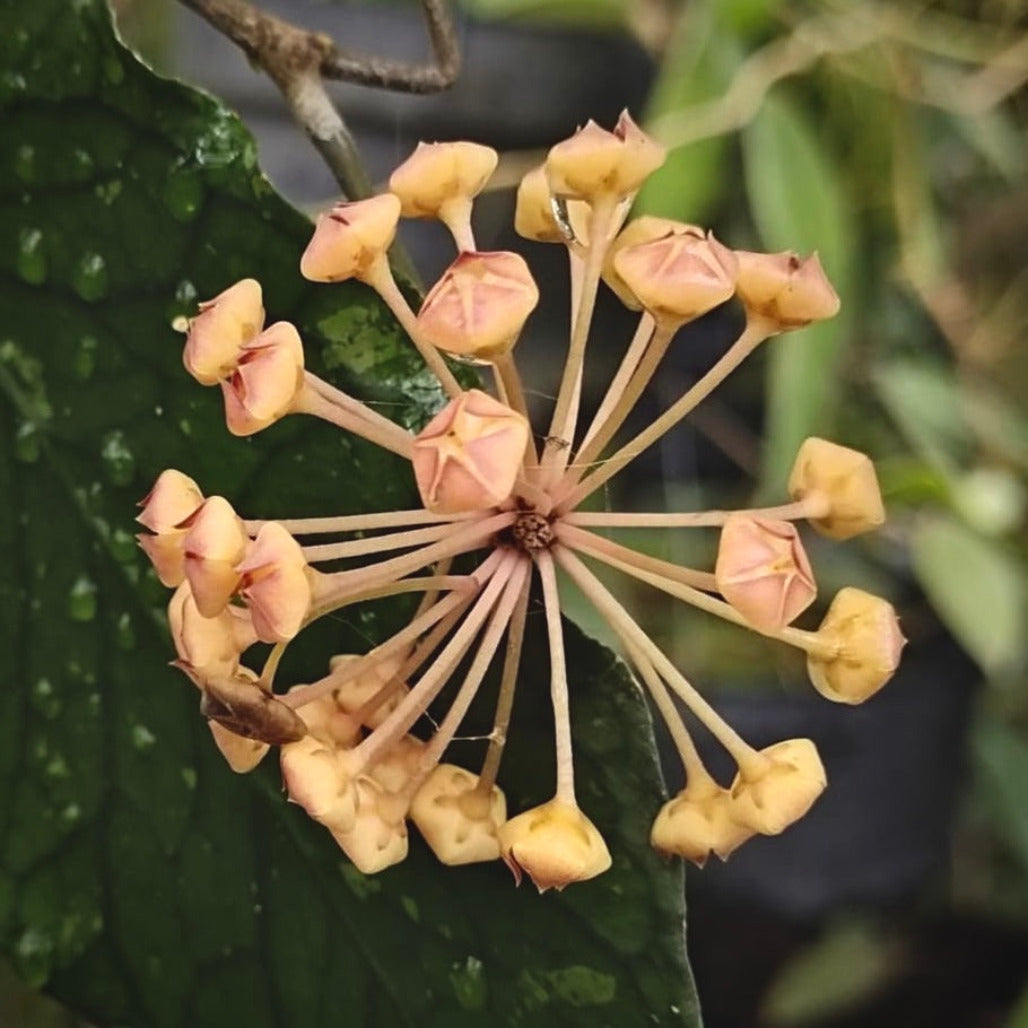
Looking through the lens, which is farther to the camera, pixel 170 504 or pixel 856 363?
pixel 856 363

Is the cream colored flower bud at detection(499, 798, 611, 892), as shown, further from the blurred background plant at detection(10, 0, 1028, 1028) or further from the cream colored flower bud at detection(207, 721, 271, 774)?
the blurred background plant at detection(10, 0, 1028, 1028)

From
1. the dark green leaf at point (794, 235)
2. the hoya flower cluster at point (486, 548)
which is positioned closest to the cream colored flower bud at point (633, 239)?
the hoya flower cluster at point (486, 548)

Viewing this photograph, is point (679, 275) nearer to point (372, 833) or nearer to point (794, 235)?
point (372, 833)

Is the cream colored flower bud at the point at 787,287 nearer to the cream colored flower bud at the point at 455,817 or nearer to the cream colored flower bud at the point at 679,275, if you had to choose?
the cream colored flower bud at the point at 679,275

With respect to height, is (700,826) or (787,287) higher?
(787,287)

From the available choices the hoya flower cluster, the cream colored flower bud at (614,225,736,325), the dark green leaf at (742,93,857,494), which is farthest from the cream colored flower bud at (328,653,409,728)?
the dark green leaf at (742,93,857,494)

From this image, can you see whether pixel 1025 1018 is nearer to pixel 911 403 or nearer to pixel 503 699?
pixel 911 403

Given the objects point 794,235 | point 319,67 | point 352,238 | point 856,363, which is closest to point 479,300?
point 352,238
